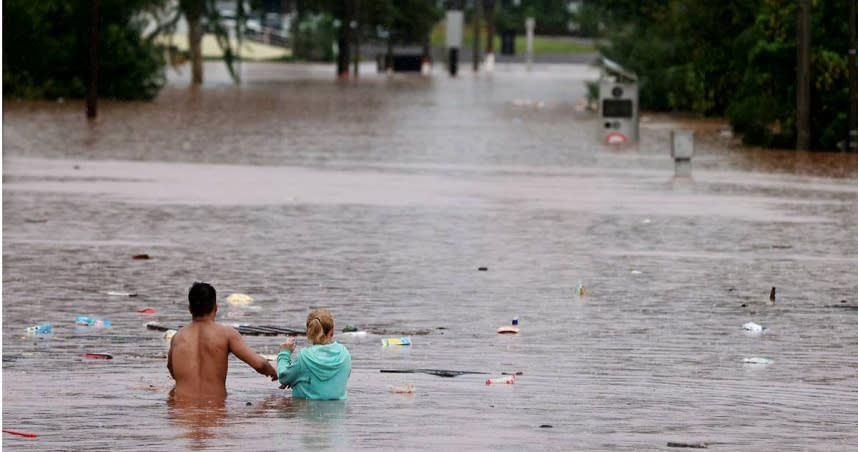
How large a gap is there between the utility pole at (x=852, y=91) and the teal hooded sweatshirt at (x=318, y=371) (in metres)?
23.8

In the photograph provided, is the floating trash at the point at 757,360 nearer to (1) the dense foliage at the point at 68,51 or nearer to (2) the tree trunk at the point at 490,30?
(1) the dense foliage at the point at 68,51

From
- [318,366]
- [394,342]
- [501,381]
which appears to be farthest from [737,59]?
[318,366]

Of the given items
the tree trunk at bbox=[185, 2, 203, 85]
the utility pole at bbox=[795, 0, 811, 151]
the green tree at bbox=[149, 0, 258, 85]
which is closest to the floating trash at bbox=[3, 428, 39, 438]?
the utility pole at bbox=[795, 0, 811, 151]

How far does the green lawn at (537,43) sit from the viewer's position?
11656 centimetres

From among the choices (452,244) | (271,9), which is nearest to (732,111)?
(452,244)

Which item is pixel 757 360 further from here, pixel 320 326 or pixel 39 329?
pixel 39 329

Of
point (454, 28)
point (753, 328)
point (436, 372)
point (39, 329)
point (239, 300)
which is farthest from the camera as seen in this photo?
point (454, 28)

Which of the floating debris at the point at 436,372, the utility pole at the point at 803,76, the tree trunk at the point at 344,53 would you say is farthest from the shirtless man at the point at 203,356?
the tree trunk at the point at 344,53

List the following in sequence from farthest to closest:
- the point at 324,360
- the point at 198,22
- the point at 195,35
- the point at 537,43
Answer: the point at 537,43 < the point at 195,35 < the point at 198,22 < the point at 324,360

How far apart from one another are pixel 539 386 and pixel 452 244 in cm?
791

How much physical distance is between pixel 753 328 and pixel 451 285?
307 centimetres

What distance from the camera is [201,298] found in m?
9.48

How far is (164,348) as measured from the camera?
11.4m

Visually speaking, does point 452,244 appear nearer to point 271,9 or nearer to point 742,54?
point 742,54
